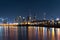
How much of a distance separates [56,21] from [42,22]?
2792 cm

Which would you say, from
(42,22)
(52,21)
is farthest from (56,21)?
(42,22)

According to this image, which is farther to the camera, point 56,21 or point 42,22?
point 42,22

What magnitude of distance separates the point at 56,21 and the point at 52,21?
7072 millimetres

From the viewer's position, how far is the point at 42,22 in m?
164

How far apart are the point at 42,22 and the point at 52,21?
32.9 meters

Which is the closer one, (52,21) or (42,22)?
(52,21)

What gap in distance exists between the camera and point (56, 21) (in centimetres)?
13750

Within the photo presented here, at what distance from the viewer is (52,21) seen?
132 metres

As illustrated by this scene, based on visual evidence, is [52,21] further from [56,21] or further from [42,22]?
[42,22]
